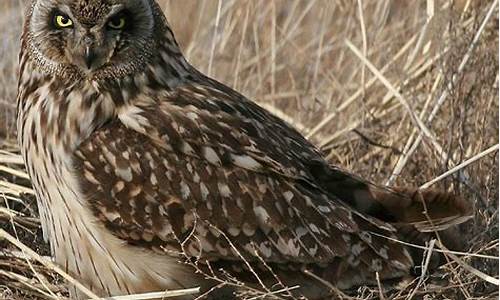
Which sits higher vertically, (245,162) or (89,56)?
(89,56)

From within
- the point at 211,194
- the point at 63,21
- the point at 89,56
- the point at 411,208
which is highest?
the point at 63,21

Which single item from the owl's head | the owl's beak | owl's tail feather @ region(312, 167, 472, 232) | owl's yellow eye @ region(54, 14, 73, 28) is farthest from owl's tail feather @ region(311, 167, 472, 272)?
owl's yellow eye @ region(54, 14, 73, 28)

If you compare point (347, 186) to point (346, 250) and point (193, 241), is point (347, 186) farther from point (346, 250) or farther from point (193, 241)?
point (193, 241)

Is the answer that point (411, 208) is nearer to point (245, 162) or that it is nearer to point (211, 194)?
point (245, 162)

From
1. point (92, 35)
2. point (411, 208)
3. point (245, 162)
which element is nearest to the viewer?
point (92, 35)

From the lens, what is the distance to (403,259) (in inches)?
157

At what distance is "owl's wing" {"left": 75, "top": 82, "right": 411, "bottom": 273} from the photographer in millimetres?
3795

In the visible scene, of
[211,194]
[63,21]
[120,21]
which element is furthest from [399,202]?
[63,21]

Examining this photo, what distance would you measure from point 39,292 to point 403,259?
1.25m

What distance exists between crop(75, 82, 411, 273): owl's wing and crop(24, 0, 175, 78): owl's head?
17 centimetres

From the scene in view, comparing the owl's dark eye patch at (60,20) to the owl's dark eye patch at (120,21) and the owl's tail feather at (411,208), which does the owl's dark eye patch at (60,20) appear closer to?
the owl's dark eye patch at (120,21)

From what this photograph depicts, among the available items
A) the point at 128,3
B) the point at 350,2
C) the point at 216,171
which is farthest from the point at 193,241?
the point at 350,2

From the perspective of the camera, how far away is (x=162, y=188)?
3818mm

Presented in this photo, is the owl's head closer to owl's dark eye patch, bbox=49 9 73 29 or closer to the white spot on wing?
owl's dark eye patch, bbox=49 9 73 29
